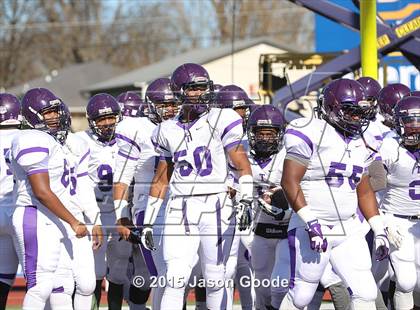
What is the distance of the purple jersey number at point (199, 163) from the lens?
6102 millimetres

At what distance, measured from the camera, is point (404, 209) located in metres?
6.54

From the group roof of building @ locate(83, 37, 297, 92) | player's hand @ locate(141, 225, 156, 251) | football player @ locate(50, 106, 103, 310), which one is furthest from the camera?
roof of building @ locate(83, 37, 297, 92)

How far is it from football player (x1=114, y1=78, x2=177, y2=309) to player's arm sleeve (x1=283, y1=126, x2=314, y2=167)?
1427 millimetres

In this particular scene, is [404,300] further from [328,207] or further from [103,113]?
[103,113]

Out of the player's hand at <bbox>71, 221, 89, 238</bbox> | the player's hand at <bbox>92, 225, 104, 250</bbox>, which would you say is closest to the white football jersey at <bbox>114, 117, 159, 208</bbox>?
the player's hand at <bbox>92, 225, 104, 250</bbox>

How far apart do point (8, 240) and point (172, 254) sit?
1.32 m

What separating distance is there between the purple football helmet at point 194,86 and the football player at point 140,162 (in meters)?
0.67

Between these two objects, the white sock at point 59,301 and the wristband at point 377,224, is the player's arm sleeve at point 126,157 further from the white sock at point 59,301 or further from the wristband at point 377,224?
the wristband at point 377,224

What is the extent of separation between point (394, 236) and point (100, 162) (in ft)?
7.95

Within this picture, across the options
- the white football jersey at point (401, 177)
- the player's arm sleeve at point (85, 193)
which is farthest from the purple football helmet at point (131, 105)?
the white football jersey at point (401, 177)

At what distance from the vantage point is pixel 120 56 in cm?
4006

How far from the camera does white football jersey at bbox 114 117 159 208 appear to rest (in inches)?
274

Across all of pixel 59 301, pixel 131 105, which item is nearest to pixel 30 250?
pixel 59 301

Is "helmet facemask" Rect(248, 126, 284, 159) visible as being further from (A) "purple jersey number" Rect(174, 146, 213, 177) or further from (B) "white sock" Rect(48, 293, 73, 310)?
(B) "white sock" Rect(48, 293, 73, 310)
